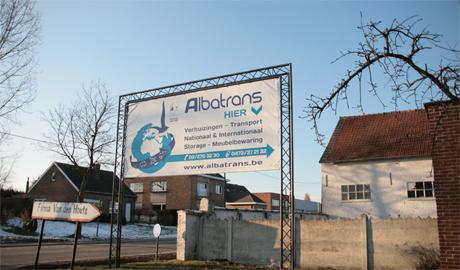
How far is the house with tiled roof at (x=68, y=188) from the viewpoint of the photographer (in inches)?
1879

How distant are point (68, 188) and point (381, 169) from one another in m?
34.1

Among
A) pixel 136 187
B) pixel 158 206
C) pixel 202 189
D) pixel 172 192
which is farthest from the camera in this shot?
pixel 136 187

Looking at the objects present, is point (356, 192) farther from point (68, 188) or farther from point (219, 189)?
point (219, 189)

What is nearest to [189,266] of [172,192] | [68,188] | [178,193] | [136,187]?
[68,188]

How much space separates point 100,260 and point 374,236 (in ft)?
33.2

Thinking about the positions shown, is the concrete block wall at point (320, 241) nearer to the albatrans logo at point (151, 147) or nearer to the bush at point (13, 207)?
the albatrans logo at point (151, 147)

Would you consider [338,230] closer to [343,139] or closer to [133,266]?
[133,266]

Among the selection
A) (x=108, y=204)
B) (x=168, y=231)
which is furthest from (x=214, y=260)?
(x=108, y=204)

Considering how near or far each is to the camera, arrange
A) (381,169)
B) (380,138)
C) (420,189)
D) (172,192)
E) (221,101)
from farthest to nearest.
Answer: (172,192)
(380,138)
(381,169)
(420,189)
(221,101)

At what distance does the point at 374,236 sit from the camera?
1479 cm

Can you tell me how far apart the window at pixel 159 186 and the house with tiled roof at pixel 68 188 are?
727 cm

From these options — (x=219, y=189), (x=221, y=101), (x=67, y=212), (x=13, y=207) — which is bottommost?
(x=67, y=212)

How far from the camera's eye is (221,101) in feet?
49.0

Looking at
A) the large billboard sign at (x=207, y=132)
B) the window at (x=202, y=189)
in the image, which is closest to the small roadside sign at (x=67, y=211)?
the large billboard sign at (x=207, y=132)
